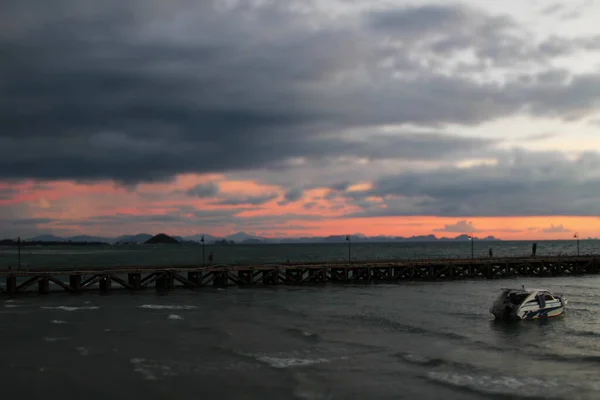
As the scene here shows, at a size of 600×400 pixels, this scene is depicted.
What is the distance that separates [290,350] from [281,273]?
41.6 metres

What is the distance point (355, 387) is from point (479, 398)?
5.06m

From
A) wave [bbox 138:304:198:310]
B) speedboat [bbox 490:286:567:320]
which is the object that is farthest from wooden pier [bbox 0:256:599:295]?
speedboat [bbox 490:286:567:320]

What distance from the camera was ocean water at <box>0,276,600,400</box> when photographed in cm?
2319

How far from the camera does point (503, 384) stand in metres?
24.0

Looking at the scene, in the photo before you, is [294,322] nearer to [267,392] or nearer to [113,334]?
[113,334]

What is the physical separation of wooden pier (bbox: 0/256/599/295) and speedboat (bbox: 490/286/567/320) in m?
33.3

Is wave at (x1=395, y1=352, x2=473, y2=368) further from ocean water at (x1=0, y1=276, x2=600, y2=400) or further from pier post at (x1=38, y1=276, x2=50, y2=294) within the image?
pier post at (x1=38, y1=276, x2=50, y2=294)

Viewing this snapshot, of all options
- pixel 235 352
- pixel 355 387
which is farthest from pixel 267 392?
pixel 235 352

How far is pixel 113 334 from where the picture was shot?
34.8m

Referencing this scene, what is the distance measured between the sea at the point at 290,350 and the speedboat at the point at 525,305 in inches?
33.3

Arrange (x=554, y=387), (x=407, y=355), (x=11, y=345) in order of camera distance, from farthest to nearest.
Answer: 1. (x=11, y=345)
2. (x=407, y=355)
3. (x=554, y=387)

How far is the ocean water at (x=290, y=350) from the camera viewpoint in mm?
23188

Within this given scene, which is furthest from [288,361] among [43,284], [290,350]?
[43,284]

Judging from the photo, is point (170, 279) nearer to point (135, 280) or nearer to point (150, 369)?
point (135, 280)
